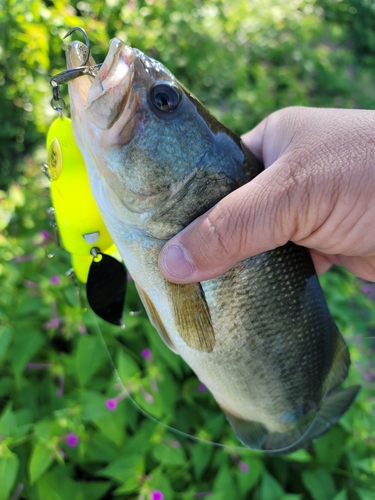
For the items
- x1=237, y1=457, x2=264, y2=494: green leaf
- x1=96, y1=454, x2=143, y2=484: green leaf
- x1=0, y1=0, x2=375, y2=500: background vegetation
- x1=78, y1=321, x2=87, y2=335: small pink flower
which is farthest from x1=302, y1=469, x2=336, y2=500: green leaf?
x1=78, y1=321, x2=87, y2=335: small pink flower

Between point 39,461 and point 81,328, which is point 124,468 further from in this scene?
point 81,328

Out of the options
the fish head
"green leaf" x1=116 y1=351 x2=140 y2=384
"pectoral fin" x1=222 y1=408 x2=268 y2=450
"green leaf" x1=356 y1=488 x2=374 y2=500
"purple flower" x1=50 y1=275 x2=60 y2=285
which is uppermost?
the fish head

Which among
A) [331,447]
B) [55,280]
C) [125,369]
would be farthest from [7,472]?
[331,447]

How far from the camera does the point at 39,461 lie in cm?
123

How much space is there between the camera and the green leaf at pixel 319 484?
154 cm

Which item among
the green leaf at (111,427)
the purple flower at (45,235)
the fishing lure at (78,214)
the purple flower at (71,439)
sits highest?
the fishing lure at (78,214)

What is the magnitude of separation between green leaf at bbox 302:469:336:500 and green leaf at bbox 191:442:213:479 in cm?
42

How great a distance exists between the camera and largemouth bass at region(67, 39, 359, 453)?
2.63ft

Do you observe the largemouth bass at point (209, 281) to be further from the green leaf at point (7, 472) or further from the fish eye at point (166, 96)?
the green leaf at point (7, 472)

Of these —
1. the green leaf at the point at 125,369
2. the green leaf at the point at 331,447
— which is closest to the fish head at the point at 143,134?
the green leaf at the point at 125,369

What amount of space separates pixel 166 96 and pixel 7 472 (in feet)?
3.88

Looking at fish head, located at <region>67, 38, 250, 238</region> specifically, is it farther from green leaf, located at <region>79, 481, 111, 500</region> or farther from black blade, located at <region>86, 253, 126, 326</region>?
green leaf, located at <region>79, 481, 111, 500</region>

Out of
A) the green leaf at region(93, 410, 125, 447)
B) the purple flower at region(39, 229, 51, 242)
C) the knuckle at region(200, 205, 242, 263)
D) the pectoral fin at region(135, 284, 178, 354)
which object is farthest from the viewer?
the purple flower at region(39, 229, 51, 242)

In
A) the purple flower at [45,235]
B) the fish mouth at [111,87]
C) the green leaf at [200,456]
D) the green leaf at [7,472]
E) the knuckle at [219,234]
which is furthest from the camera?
the purple flower at [45,235]
